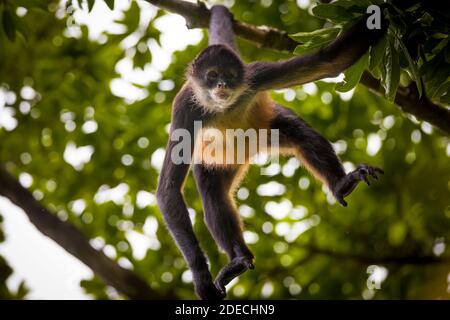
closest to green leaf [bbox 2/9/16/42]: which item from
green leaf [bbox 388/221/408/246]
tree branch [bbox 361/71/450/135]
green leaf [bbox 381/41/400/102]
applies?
tree branch [bbox 361/71/450/135]

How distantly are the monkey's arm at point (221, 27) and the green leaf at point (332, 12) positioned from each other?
1859 mm

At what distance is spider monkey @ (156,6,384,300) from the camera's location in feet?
13.1

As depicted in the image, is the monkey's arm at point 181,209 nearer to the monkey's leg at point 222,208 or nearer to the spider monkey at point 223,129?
the spider monkey at point 223,129

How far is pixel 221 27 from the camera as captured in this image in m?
4.86

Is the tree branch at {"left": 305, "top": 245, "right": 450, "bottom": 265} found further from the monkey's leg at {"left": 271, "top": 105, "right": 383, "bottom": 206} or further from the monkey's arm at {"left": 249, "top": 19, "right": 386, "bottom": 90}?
Answer: the monkey's arm at {"left": 249, "top": 19, "right": 386, "bottom": 90}

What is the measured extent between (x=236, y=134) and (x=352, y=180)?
1.13 m

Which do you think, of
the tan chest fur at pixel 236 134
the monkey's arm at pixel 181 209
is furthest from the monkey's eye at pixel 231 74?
the monkey's arm at pixel 181 209

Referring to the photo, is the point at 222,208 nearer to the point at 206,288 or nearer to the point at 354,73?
the point at 206,288

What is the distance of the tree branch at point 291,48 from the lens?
423cm

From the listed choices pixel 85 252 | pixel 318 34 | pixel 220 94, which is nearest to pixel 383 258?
pixel 220 94

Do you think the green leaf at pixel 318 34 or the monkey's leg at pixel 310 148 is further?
the monkey's leg at pixel 310 148

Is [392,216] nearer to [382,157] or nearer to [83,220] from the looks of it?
[382,157]

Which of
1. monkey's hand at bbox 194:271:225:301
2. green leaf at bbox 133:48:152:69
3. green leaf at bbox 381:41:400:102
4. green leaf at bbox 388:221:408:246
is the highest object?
green leaf at bbox 133:48:152:69

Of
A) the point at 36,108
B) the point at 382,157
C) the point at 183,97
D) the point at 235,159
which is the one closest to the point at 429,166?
the point at 382,157
